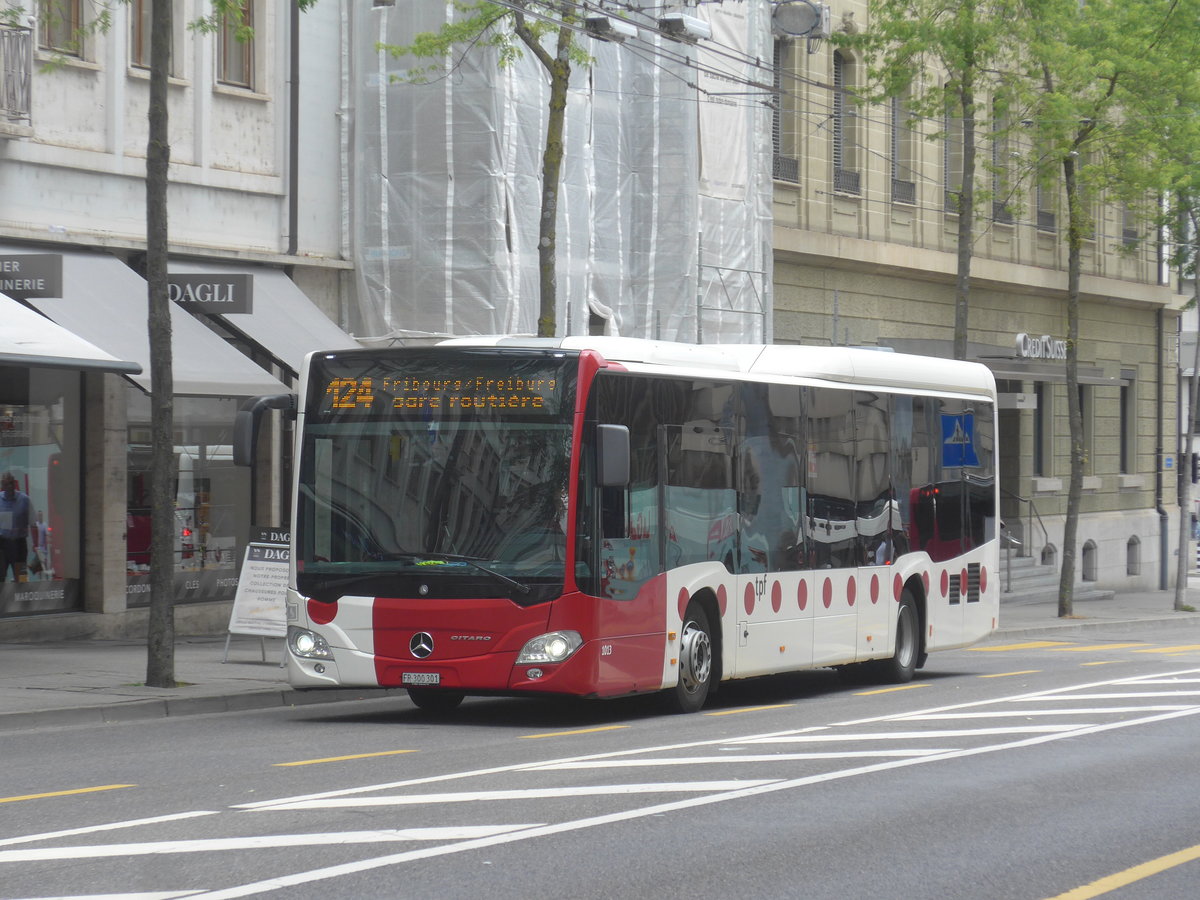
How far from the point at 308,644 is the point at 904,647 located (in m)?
7.12

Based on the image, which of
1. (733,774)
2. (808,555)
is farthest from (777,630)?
(733,774)

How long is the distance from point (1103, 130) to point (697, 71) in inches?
313

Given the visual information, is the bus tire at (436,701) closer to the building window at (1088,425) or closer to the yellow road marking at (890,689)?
the yellow road marking at (890,689)

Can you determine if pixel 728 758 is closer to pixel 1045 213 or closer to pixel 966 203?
pixel 966 203

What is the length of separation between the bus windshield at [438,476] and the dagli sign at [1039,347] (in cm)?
2735

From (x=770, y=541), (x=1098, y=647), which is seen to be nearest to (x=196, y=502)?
(x=770, y=541)

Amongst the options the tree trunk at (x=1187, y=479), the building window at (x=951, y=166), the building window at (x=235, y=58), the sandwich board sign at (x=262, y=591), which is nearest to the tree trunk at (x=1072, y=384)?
the tree trunk at (x=1187, y=479)

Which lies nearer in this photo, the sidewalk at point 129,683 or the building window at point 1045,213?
the sidewalk at point 129,683

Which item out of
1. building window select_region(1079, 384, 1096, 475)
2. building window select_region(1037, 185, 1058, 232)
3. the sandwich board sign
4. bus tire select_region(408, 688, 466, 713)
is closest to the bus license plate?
bus tire select_region(408, 688, 466, 713)

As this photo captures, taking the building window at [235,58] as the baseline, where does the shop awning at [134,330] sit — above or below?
below

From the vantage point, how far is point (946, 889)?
26.0 feet

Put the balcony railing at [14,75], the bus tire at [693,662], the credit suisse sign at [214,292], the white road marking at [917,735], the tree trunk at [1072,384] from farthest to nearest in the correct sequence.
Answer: the tree trunk at [1072,384], the credit suisse sign at [214,292], the balcony railing at [14,75], the bus tire at [693,662], the white road marking at [917,735]

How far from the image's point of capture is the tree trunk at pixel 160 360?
1638cm

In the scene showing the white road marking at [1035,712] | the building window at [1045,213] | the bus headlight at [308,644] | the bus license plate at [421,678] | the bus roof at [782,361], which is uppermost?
the building window at [1045,213]
